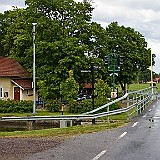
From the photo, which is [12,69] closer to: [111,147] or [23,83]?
[23,83]

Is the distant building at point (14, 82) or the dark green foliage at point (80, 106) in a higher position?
the distant building at point (14, 82)

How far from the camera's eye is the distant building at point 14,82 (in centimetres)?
5350

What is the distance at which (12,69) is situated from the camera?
54.2 m

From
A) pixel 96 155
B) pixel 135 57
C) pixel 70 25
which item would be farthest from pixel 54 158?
pixel 135 57

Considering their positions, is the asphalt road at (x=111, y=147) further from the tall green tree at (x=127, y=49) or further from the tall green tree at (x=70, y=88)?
the tall green tree at (x=127, y=49)

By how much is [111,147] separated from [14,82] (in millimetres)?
→ 42774

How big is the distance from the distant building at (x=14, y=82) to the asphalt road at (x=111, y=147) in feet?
128

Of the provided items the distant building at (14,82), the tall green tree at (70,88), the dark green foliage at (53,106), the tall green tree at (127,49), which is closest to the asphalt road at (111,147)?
Result: the dark green foliage at (53,106)

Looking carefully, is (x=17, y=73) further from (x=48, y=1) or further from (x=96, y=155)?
(x=96, y=155)

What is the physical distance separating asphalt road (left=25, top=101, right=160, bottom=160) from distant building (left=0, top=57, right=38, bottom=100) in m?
38.9

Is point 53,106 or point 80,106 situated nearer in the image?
point 80,106

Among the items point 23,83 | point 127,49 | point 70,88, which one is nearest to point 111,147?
point 70,88

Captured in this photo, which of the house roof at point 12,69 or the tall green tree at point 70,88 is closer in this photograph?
the tall green tree at point 70,88

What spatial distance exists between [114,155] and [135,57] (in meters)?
48.4
